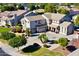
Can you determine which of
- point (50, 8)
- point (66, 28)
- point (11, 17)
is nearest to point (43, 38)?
point (66, 28)

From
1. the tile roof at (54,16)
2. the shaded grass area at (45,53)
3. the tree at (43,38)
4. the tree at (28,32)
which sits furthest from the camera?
the tile roof at (54,16)

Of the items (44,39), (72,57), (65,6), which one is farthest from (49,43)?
(65,6)

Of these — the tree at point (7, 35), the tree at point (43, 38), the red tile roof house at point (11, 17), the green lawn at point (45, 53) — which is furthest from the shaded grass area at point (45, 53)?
the red tile roof house at point (11, 17)

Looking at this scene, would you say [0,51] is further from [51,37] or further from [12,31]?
[51,37]

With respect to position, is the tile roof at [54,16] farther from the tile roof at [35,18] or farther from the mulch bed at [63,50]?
the mulch bed at [63,50]

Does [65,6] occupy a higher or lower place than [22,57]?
higher
